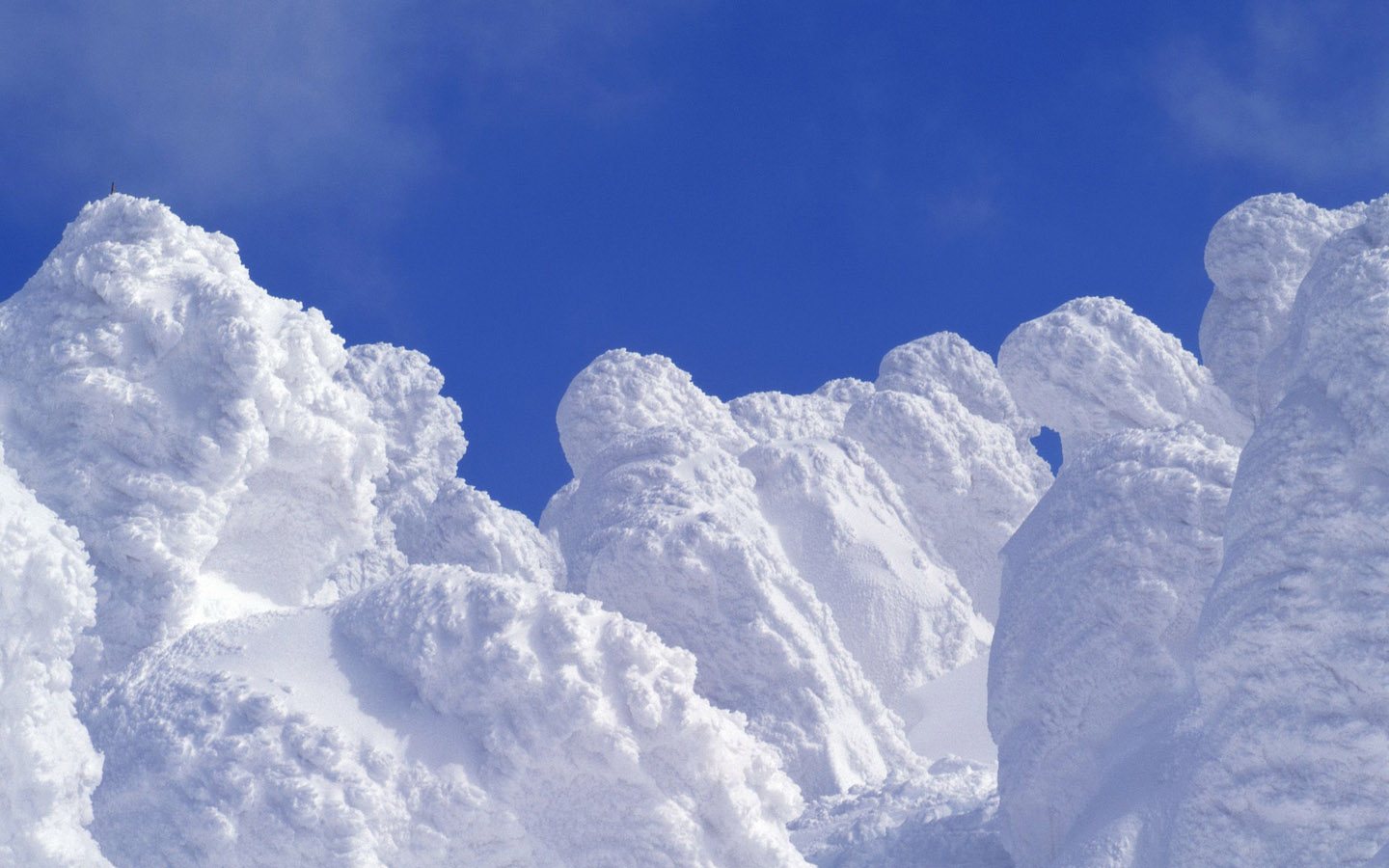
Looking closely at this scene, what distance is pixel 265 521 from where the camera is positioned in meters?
6.16

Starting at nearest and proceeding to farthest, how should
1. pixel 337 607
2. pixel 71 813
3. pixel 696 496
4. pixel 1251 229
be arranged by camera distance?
pixel 71 813 < pixel 337 607 < pixel 696 496 < pixel 1251 229

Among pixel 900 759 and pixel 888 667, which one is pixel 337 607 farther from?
pixel 888 667

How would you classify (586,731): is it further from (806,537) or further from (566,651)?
(806,537)

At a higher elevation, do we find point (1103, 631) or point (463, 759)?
point (1103, 631)

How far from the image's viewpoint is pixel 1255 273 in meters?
10.7

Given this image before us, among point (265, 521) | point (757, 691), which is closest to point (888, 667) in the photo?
point (757, 691)

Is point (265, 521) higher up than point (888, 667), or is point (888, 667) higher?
point (888, 667)


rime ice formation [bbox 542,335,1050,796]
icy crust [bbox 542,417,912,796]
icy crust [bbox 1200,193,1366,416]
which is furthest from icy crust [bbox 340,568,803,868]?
icy crust [bbox 1200,193,1366,416]

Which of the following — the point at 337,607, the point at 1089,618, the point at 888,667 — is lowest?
the point at 337,607

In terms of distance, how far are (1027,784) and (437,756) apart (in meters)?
2.02

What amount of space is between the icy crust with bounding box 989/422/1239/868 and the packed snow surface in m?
0.01

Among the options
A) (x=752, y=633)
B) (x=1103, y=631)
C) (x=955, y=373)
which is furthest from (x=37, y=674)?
(x=955, y=373)

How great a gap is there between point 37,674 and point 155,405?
283 cm

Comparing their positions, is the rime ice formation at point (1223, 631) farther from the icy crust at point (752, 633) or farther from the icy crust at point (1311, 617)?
the icy crust at point (752, 633)
